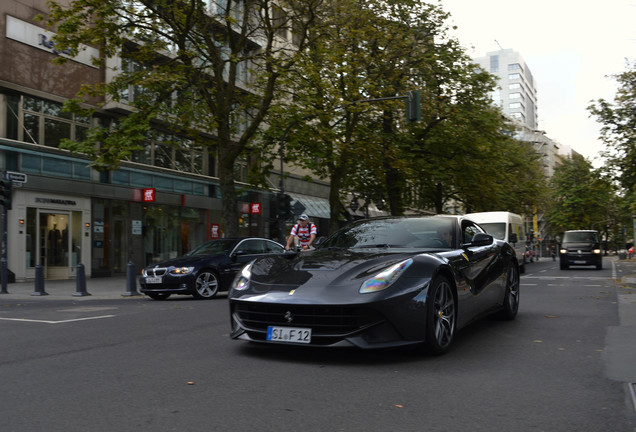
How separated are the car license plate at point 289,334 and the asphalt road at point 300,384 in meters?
0.20

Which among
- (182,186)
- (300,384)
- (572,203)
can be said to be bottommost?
(300,384)

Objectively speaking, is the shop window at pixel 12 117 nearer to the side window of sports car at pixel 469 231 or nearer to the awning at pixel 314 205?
the side window of sports car at pixel 469 231

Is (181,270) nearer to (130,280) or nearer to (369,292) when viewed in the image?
(130,280)

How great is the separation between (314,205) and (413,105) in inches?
853

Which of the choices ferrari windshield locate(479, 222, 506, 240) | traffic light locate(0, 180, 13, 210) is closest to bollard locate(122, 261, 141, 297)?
traffic light locate(0, 180, 13, 210)

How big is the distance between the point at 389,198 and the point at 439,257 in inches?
981

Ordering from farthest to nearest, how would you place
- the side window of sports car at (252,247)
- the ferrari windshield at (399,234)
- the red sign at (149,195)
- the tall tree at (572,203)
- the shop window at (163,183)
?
the tall tree at (572,203), the shop window at (163,183), the red sign at (149,195), the side window of sports car at (252,247), the ferrari windshield at (399,234)

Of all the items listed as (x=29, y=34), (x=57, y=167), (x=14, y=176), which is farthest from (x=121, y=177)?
(x=14, y=176)

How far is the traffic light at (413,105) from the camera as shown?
19.2 m

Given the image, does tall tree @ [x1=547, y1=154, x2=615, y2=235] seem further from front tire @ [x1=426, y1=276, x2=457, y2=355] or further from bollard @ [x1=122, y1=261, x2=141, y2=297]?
front tire @ [x1=426, y1=276, x2=457, y2=355]

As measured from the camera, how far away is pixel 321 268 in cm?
544

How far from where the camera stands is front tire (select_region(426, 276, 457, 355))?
524 centimetres

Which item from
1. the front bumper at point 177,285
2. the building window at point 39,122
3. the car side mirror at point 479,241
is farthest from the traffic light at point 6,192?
the car side mirror at point 479,241

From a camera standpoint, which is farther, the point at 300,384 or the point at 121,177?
the point at 121,177
